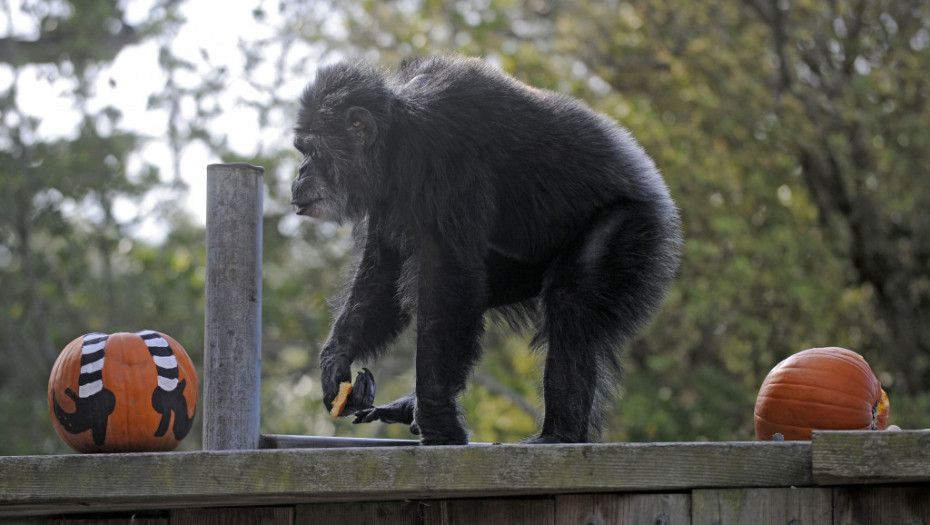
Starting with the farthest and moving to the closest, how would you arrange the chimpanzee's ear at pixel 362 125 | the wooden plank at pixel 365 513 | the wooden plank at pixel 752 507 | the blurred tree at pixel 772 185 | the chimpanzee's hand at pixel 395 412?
1. the blurred tree at pixel 772 185
2. the chimpanzee's hand at pixel 395 412
3. the chimpanzee's ear at pixel 362 125
4. the wooden plank at pixel 365 513
5. the wooden plank at pixel 752 507

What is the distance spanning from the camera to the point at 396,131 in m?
3.84

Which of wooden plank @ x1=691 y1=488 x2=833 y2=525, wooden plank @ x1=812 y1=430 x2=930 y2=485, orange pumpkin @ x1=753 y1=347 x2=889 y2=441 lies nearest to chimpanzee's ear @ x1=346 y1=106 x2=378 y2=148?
orange pumpkin @ x1=753 y1=347 x2=889 y2=441

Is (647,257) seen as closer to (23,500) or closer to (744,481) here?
(744,481)

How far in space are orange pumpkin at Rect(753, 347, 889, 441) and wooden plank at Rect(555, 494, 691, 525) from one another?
94cm

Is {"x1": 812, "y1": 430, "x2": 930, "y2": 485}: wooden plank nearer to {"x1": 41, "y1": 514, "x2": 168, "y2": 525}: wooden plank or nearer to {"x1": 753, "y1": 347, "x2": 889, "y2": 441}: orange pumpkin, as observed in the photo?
{"x1": 753, "y1": 347, "x2": 889, "y2": 441}: orange pumpkin

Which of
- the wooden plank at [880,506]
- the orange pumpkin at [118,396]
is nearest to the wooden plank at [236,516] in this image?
the orange pumpkin at [118,396]

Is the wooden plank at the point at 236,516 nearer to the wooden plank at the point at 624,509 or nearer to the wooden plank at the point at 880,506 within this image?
the wooden plank at the point at 624,509

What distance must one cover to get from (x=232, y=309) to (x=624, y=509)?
1312 mm

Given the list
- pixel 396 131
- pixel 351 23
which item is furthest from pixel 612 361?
pixel 351 23

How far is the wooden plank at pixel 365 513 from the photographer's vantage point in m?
2.74

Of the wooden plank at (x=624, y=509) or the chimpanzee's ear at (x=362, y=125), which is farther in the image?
the chimpanzee's ear at (x=362, y=125)

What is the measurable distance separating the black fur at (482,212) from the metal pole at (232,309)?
1.98ft

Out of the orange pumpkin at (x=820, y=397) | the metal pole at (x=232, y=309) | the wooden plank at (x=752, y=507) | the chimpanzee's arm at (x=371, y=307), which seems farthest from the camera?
the chimpanzee's arm at (x=371, y=307)

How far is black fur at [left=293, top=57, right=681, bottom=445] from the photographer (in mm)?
3650
